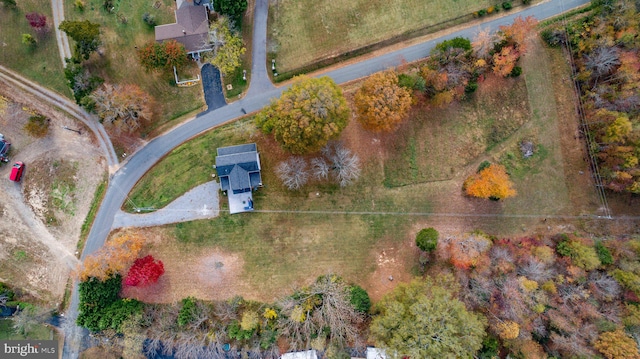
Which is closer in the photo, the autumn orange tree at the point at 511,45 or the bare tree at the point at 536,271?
the bare tree at the point at 536,271

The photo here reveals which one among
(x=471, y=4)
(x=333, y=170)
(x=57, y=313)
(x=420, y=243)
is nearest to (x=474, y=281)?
(x=420, y=243)

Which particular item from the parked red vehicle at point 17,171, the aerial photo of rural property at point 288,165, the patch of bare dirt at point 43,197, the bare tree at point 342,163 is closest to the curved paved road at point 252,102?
the aerial photo of rural property at point 288,165

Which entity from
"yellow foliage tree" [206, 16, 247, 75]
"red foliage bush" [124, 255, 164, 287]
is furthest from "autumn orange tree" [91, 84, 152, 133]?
"red foliage bush" [124, 255, 164, 287]

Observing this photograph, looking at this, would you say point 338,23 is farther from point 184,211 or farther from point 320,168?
point 184,211

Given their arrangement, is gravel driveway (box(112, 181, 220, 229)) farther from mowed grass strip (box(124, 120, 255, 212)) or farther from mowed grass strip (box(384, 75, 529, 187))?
mowed grass strip (box(384, 75, 529, 187))

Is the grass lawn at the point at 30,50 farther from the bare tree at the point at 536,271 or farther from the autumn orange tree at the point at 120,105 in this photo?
the bare tree at the point at 536,271

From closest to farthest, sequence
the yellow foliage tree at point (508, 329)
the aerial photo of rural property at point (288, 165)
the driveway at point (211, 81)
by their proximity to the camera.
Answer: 1. the yellow foliage tree at point (508, 329)
2. the aerial photo of rural property at point (288, 165)
3. the driveway at point (211, 81)

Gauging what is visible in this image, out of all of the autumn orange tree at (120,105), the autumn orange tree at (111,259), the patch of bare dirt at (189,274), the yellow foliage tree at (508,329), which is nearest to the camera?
the yellow foliage tree at (508,329)
